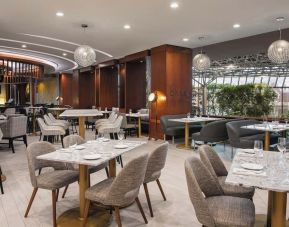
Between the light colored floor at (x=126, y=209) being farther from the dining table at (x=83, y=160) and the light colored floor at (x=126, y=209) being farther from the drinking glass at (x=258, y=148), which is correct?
the drinking glass at (x=258, y=148)

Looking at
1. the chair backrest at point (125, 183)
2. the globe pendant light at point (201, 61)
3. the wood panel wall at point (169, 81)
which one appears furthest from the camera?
the wood panel wall at point (169, 81)

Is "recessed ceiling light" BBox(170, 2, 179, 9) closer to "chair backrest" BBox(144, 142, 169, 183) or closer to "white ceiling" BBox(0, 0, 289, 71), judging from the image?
"white ceiling" BBox(0, 0, 289, 71)

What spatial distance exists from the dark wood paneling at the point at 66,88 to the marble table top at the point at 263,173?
16348 millimetres

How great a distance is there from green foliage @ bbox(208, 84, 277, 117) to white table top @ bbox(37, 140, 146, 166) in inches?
227

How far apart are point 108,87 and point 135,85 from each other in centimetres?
228

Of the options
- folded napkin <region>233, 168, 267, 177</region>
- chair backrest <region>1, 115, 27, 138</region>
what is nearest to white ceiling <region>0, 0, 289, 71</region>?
chair backrest <region>1, 115, 27, 138</region>

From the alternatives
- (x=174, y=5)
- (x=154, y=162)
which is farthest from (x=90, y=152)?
(x=174, y=5)

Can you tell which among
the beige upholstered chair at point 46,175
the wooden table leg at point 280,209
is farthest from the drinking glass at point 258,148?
the beige upholstered chair at point 46,175

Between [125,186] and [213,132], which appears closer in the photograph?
[125,186]

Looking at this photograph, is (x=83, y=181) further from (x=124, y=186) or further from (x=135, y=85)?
(x=135, y=85)

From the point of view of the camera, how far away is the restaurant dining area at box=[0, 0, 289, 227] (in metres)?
2.49

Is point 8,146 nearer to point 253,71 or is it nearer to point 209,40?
point 209,40

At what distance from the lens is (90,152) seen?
306 centimetres

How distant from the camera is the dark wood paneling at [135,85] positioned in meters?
10.9
